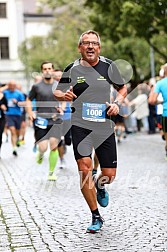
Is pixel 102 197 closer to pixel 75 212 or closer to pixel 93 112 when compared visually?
pixel 75 212

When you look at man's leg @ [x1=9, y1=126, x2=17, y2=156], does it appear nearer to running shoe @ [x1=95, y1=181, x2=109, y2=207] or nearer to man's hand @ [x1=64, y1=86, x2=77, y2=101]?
running shoe @ [x1=95, y1=181, x2=109, y2=207]

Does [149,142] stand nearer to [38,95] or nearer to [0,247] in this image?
[38,95]

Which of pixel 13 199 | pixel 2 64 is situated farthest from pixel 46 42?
pixel 13 199

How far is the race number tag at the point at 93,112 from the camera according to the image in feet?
20.9

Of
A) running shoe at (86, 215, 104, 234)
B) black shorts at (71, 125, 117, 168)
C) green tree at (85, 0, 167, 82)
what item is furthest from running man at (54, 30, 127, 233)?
green tree at (85, 0, 167, 82)

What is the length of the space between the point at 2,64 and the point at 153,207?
49252 millimetres

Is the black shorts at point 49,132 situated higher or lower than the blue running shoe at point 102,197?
higher

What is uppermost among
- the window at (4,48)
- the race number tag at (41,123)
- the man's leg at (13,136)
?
the window at (4,48)

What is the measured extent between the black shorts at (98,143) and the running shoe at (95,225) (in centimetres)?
54

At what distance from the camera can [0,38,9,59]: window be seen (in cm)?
5575

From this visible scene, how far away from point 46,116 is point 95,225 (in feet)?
16.3

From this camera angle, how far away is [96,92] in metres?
6.41

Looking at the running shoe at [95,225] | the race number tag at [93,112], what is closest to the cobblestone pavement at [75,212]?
the running shoe at [95,225]

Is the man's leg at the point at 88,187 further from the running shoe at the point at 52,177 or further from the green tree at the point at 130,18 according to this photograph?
the green tree at the point at 130,18
